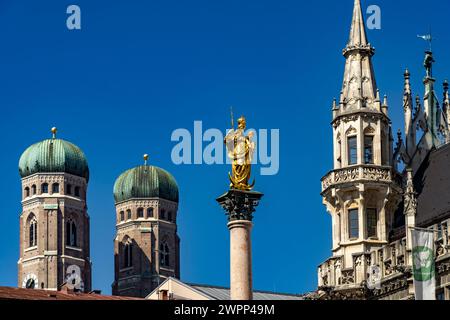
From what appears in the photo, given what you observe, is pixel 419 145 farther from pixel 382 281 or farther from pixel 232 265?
pixel 232 265

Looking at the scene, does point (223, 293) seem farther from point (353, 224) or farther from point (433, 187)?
point (433, 187)

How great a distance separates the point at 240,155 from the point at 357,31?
2121 centimetres

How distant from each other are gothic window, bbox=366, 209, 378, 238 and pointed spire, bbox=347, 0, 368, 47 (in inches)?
395

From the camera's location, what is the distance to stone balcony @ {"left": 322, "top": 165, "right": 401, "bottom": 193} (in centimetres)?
9688

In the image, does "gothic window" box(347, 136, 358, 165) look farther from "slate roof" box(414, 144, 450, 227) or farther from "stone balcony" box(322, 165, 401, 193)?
"slate roof" box(414, 144, 450, 227)

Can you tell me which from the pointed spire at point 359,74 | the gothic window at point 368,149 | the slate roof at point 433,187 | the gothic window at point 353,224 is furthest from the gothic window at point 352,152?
the slate roof at point 433,187

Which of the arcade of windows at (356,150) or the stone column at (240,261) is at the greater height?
the arcade of windows at (356,150)

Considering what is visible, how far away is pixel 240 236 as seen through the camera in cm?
8194

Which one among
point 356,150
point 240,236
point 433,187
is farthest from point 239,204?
point 433,187

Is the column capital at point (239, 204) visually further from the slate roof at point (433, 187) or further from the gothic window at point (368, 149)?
the gothic window at point (368, 149)

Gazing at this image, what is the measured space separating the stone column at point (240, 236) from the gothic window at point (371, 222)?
16039 millimetres

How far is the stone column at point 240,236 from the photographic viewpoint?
80875 millimetres
